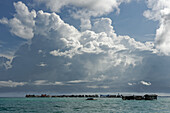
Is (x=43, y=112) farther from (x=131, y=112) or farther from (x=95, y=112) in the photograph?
(x=131, y=112)

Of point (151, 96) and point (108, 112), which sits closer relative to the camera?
point (108, 112)

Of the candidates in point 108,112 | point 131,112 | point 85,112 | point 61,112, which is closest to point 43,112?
point 61,112

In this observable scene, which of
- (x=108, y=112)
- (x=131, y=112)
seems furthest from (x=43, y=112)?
(x=131, y=112)

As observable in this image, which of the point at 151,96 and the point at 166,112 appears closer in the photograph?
the point at 166,112

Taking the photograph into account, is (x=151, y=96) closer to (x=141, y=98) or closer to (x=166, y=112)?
(x=141, y=98)

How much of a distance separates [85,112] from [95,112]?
135 inches

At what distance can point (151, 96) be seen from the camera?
574 ft

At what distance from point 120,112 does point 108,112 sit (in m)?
4.06

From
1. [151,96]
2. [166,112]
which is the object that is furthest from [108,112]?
[151,96]

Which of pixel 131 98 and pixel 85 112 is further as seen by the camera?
pixel 131 98

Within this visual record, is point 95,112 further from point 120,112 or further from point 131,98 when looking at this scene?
point 131,98

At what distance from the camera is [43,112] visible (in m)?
72.0

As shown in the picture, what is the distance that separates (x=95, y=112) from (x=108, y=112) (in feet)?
14.5

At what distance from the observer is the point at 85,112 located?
235 ft
